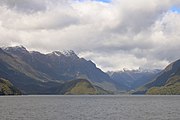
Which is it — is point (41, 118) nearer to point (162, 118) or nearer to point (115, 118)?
point (115, 118)

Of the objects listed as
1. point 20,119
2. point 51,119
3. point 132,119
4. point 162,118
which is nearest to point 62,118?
point 51,119

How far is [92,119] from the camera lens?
115 m

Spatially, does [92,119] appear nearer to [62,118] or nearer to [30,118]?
[62,118]

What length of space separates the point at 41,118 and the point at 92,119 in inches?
644

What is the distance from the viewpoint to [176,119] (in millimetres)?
115562

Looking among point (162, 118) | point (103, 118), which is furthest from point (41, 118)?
point (162, 118)

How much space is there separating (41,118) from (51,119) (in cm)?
400

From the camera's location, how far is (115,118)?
388 feet

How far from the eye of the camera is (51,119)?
113625mm

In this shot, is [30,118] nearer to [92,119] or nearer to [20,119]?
[20,119]

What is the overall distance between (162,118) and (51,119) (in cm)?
3594

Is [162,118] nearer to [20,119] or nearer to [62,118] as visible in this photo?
[62,118]

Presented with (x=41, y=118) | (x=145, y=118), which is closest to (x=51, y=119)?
(x=41, y=118)

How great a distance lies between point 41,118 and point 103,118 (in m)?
20.0
